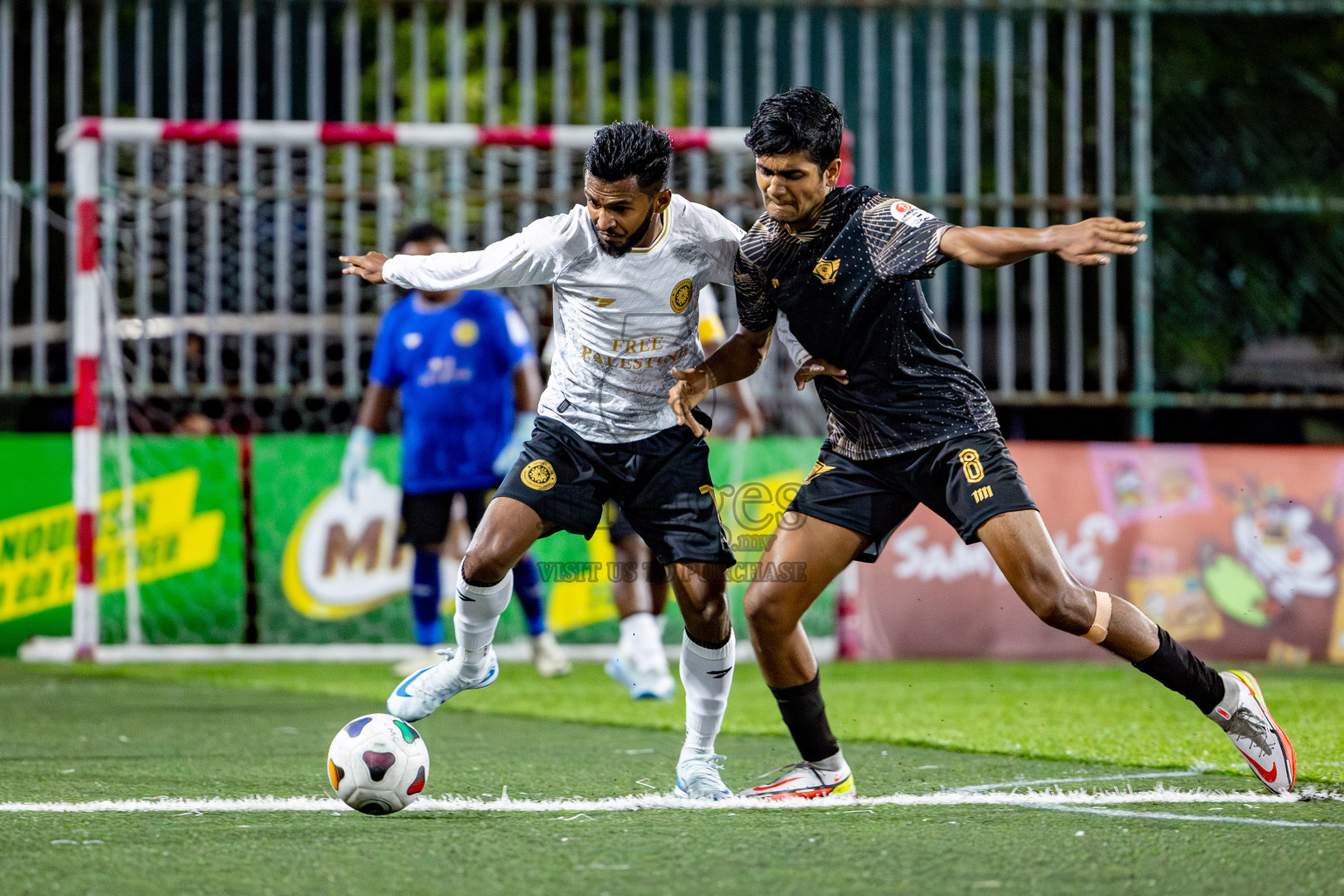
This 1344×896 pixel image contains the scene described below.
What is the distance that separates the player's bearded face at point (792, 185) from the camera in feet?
13.8

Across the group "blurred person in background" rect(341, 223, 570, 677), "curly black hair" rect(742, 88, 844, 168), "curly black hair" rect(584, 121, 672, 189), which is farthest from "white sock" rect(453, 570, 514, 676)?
"blurred person in background" rect(341, 223, 570, 677)

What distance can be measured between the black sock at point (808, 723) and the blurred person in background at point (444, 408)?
151 inches

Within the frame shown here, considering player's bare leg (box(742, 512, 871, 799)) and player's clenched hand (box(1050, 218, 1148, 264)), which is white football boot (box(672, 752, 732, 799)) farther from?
player's clenched hand (box(1050, 218, 1148, 264))

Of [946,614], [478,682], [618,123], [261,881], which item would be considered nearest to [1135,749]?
[478,682]

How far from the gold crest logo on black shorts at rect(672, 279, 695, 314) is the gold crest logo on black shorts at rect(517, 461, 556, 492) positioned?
1.89 feet

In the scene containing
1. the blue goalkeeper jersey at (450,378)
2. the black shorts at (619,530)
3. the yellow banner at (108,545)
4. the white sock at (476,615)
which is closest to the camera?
the white sock at (476,615)

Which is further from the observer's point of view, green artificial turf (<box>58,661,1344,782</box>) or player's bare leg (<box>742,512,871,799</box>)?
green artificial turf (<box>58,661,1344,782</box>)

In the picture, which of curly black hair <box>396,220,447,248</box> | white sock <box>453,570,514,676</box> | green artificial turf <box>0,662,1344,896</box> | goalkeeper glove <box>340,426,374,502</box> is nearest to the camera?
green artificial turf <box>0,662,1344,896</box>

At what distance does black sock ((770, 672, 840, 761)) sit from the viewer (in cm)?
449

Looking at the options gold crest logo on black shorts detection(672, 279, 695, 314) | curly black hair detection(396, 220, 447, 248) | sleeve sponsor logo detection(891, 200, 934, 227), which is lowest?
gold crest logo on black shorts detection(672, 279, 695, 314)

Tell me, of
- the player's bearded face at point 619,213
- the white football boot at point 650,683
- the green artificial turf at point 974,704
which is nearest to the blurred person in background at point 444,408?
the green artificial turf at point 974,704

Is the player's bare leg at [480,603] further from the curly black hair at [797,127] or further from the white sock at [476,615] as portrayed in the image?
the curly black hair at [797,127]

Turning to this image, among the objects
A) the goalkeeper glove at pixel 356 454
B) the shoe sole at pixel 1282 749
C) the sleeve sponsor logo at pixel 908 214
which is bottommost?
the shoe sole at pixel 1282 749

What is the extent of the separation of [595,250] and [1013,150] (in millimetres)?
8868
